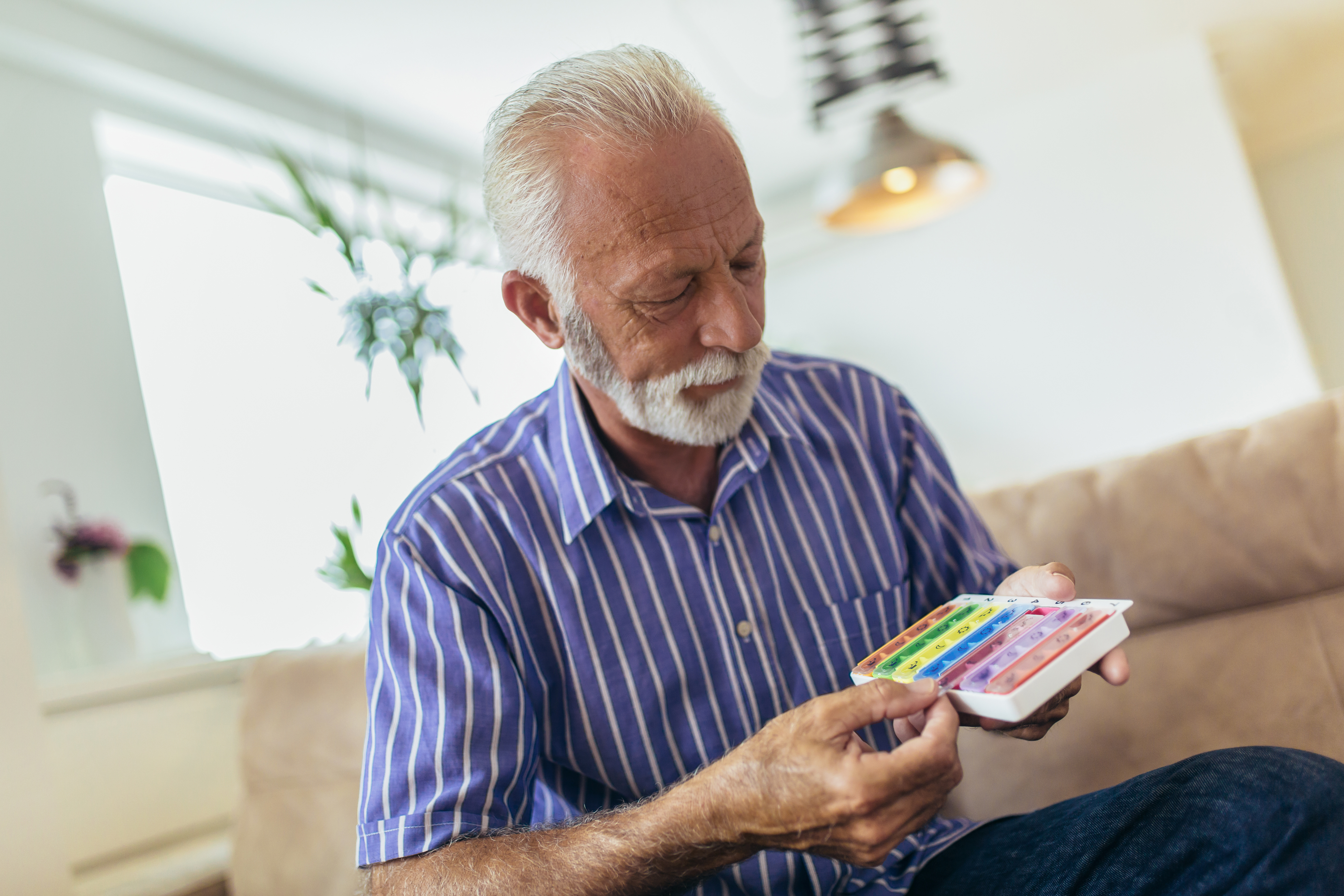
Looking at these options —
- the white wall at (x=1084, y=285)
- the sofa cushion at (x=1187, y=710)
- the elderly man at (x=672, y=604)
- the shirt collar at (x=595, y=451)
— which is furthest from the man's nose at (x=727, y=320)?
the white wall at (x=1084, y=285)

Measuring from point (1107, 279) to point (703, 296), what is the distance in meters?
4.07

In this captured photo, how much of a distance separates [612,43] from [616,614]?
9.53ft

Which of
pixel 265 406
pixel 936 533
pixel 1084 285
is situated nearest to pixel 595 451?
pixel 936 533

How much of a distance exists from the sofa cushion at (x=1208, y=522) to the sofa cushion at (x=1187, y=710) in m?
0.03

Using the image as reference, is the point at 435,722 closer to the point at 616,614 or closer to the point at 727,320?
the point at 616,614

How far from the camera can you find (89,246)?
2350 mm

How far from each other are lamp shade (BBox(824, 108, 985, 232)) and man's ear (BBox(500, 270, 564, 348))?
1.49 metres

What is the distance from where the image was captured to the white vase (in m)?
2.08

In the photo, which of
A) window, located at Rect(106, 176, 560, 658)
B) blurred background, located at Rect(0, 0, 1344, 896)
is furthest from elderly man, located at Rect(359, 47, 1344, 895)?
window, located at Rect(106, 176, 560, 658)

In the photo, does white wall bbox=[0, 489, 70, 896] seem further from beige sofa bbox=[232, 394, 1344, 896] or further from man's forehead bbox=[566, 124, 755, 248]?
beige sofa bbox=[232, 394, 1344, 896]

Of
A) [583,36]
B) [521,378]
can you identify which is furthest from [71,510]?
[583,36]

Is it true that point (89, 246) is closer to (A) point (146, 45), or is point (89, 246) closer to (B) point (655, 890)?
(A) point (146, 45)

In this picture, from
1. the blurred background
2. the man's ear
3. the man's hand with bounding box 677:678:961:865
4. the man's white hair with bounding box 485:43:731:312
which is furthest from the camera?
the blurred background

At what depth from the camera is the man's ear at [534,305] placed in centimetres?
107
